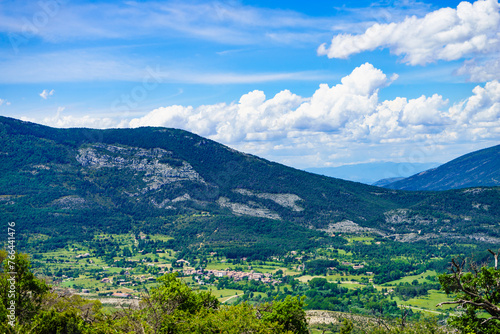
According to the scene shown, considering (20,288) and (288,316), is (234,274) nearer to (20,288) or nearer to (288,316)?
(288,316)

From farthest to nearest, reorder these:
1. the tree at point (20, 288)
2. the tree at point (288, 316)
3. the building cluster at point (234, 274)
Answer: the building cluster at point (234, 274), the tree at point (288, 316), the tree at point (20, 288)

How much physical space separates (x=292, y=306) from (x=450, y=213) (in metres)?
190

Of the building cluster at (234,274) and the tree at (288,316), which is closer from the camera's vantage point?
the tree at (288,316)

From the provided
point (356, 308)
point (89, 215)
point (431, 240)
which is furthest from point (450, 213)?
point (89, 215)

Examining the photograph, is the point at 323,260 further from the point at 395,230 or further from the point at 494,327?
the point at 494,327

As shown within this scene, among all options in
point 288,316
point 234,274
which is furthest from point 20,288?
point 234,274

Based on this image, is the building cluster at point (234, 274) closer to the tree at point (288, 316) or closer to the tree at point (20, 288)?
the tree at point (288, 316)

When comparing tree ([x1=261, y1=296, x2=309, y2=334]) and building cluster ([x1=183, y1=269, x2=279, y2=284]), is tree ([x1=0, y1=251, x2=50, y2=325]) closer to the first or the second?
tree ([x1=261, y1=296, x2=309, y2=334])

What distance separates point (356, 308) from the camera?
88688mm

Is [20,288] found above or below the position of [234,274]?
above

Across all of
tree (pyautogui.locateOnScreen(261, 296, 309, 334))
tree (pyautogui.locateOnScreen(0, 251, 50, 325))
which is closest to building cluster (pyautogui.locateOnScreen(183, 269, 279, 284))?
tree (pyautogui.locateOnScreen(261, 296, 309, 334))

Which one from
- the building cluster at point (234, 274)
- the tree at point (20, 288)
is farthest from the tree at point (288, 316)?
the building cluster at point (234, 274)

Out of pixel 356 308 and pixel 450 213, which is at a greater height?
pixel 450 213

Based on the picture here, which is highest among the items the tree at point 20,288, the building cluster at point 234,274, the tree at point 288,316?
the tree at point 20,288
